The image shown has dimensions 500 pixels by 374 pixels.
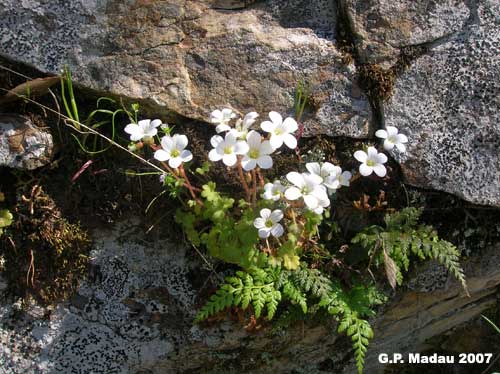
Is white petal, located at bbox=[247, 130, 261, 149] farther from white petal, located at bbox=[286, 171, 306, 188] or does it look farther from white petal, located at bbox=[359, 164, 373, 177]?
white petal, located at bbox=[359, 164, 373, 177]

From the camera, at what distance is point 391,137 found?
3.63 m

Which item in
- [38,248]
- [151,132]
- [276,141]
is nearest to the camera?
[276,141]

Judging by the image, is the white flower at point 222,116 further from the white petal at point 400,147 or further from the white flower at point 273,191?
the white petal at point 400,147

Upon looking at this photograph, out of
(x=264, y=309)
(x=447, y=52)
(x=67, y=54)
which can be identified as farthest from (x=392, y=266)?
(x=67, y=54)

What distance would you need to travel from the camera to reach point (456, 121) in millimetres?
3912

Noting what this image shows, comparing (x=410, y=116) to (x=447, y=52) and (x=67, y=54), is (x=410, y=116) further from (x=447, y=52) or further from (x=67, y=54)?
(x=67, y=54)

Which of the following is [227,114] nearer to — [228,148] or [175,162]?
[228,148]

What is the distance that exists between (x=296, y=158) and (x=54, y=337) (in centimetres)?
202

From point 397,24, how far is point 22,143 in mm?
2704

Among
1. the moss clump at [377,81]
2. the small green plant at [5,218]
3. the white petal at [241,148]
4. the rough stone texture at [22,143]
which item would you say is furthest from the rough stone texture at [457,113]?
the small green plant at [5,218]

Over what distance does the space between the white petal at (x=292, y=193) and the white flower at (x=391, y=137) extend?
72cm

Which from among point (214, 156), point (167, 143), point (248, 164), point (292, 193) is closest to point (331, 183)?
point (292, 193)

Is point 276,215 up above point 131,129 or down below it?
below

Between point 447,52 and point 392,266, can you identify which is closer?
point 392,266
